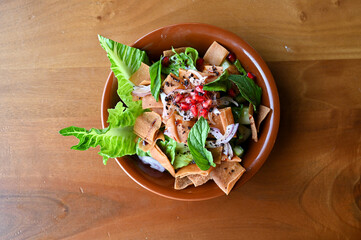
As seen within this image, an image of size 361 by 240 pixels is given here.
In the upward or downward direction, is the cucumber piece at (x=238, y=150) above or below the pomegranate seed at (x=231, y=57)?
below

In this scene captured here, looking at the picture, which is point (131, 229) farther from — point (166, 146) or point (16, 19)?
point (16, 19)

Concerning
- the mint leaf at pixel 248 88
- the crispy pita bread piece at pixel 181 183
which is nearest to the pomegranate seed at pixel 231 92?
the mint leaf at pixel 248 88

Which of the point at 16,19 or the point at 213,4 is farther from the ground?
the point at 213,4

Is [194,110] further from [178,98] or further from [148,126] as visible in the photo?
[148,126]

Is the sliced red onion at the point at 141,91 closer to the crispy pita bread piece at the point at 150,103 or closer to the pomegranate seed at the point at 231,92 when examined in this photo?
the crispy pita bread piece at the point at 150,103

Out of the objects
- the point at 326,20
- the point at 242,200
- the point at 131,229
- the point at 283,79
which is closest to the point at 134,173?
the point at 131,229

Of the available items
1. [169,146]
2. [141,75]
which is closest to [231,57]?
[141,75]
